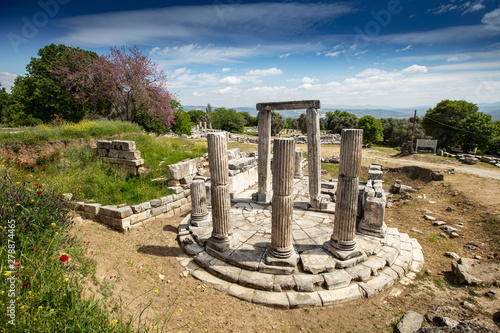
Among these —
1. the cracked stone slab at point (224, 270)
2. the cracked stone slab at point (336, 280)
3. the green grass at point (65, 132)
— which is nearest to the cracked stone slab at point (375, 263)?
the cracked stone slab at point (336, 280)

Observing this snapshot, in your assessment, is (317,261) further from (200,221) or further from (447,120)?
(447,120)

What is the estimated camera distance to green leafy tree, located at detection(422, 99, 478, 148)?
26375 millimetres

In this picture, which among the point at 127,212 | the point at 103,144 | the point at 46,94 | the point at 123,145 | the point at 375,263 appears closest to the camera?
the point at 375,263

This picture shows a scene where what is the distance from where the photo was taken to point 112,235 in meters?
6.88

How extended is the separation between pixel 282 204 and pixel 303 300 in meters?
1.93

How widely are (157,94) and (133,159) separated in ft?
28.9

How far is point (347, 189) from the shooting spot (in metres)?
5.36

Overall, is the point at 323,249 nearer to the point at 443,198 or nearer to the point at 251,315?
the point at 251,315

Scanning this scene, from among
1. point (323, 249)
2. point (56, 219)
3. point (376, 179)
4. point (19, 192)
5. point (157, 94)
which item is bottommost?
point (323, 249)

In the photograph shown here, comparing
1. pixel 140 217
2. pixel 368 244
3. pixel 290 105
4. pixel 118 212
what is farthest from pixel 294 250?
pixel 118 212

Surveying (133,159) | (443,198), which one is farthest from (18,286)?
(443,198)

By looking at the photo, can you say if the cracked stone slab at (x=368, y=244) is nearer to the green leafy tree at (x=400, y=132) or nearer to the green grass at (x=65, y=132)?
the green grass at (x=65, y=132)

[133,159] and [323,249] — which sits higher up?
[133,159]

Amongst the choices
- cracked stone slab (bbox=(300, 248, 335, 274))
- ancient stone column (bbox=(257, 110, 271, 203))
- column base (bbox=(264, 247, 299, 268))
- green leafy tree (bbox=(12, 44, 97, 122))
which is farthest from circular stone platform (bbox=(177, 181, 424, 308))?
green leafy tree (bbox=(12, 44, 97, 122))
